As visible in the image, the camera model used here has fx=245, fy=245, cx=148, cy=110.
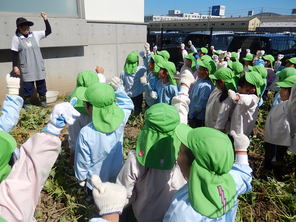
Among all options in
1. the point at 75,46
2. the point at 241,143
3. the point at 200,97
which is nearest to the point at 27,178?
the point at 241,143

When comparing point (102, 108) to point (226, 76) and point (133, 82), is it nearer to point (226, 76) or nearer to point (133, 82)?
point (226, 76)

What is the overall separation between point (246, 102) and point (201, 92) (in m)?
1.01

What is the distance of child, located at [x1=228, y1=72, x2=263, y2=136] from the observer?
2852mm

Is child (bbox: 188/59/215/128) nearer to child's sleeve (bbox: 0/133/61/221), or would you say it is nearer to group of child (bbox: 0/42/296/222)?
group of child (bbox: 0/42/296/222)

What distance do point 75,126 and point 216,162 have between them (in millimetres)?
2105

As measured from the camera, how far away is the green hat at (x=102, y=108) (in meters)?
2.04

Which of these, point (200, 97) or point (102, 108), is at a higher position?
point (102, 108)

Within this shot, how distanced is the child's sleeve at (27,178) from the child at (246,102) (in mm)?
2104

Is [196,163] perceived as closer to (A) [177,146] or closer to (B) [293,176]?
(A) [177,146]

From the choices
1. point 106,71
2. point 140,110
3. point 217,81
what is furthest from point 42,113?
point 217,81

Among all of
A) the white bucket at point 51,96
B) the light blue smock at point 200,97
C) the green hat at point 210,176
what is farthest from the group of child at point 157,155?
the white bucket at point 51,96

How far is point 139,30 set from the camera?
24.5ft

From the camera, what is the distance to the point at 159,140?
1.67 metres

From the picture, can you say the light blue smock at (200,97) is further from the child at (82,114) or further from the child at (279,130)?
the child at (82,114)
